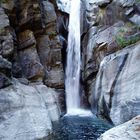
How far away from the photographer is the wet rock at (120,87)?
12.5 m

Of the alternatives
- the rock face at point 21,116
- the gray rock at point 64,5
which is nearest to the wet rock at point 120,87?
the rock face at point 21,116

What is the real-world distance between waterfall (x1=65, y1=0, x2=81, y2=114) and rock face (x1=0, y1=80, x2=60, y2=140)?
8314mm

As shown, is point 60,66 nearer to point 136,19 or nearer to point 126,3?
point 126,3

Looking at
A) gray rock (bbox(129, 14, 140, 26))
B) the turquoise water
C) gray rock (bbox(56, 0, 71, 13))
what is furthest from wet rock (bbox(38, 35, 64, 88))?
gray rock (bbox(129, 14, 140, 26))

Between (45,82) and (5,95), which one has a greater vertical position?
(5,95)

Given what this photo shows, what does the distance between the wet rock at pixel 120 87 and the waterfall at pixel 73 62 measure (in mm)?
4639

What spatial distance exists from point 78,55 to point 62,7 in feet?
18.2

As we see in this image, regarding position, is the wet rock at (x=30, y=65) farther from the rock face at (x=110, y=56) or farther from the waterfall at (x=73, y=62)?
the waterfall at (x=73, y=62)

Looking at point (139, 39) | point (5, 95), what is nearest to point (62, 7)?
point (139, 39)

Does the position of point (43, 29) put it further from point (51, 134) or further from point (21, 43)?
point (51, 134)

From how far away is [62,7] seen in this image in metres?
26.1

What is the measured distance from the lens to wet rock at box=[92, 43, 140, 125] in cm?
1255

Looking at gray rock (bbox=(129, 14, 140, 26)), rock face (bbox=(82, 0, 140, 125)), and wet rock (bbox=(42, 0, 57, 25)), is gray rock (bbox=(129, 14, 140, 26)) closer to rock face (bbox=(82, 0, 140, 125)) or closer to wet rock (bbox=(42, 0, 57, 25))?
rock face (bbox=(82, 0, 140, 125))

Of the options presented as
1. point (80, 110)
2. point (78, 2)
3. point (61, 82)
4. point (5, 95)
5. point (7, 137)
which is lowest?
point (80, 110)
